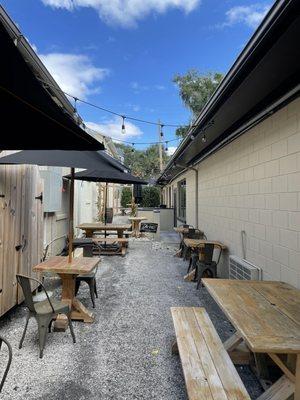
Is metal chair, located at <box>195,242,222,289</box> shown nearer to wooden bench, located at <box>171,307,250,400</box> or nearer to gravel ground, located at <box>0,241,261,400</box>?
gravel ground, located at <box>0,241,261,400</box>

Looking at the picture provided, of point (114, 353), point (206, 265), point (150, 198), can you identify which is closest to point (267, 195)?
point (206, 265)

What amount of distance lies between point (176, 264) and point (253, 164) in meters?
3.55

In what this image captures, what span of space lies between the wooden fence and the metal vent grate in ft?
9.92

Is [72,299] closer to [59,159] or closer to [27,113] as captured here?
[59,159]

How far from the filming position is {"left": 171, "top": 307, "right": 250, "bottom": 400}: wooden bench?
1.88 meters

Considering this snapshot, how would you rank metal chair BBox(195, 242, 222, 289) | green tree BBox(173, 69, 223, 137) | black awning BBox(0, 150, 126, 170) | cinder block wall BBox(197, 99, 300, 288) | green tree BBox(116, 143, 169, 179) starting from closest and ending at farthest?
1. cinder block wall BBox(197, 99, 300, 288)
2. black awning BBox(0, 150, 126, 170)
3. metal chair BBox(195, 242, 222, 289)
4. green tree BBox(173, 69, 223, 137)
5. green tree BBox(116, 143, 169, 179)

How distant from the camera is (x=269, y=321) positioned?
2.12m

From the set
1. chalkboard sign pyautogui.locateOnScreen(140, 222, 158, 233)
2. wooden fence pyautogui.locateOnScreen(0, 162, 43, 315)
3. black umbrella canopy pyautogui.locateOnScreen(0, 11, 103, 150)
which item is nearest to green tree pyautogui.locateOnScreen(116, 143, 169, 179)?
chalkboard sign pyautogui.locateOnScreen(140, 222, 158, 233)

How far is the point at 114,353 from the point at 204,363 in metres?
1.19

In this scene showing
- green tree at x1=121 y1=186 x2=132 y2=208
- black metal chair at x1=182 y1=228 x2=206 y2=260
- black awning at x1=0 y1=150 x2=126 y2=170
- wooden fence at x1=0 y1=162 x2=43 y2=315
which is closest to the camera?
black awning at x1=0 y1=150 x2=126 y2=170

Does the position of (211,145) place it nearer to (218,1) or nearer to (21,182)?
(21,182)

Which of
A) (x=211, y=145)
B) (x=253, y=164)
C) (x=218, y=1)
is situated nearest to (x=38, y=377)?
(x=253, y=164)

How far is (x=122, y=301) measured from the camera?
15.1 ft

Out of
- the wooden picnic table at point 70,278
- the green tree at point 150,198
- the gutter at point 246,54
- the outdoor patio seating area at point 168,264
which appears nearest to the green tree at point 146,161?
the green tree at point 150,198
